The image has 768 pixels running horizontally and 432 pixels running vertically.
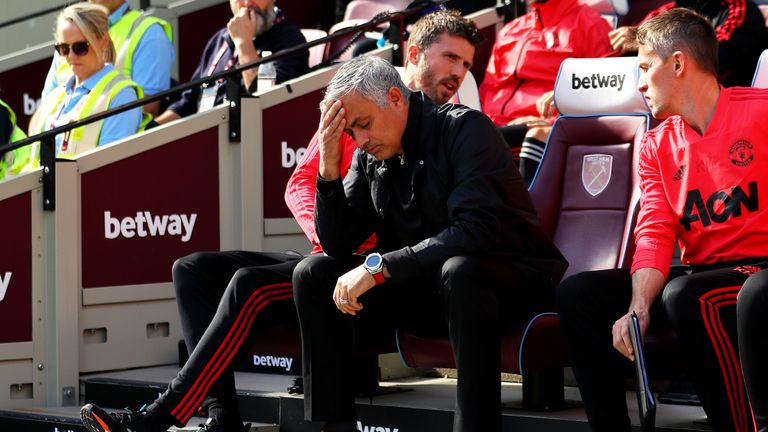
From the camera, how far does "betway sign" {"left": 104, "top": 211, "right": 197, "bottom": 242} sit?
5.50m

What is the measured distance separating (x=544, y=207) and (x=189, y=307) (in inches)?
49.6

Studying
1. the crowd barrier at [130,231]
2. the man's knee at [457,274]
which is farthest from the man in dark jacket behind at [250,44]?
the man's knee at [457,274]

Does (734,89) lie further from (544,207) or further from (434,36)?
(434,36)

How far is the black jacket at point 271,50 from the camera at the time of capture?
247 inches

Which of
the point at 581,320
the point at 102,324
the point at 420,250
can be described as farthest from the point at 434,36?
the point at 102,324

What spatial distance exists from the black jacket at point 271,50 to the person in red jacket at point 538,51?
926mm

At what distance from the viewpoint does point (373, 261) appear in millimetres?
3832

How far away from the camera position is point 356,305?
12.5 feet

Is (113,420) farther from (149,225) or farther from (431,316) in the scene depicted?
(149,225)

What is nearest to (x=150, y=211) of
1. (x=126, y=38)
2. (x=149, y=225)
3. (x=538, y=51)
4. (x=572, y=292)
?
(x=149, y=225)

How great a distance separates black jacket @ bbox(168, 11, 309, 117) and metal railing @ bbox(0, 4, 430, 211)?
0.97 feet

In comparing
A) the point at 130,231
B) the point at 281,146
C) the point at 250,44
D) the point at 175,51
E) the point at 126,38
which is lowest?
the point at 130,231

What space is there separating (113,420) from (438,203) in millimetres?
1169

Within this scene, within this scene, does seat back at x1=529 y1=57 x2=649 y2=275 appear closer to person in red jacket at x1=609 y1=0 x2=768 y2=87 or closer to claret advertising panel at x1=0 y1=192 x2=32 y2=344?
person in red jacket at x1=609 y1=0 x2=768 y2=87
